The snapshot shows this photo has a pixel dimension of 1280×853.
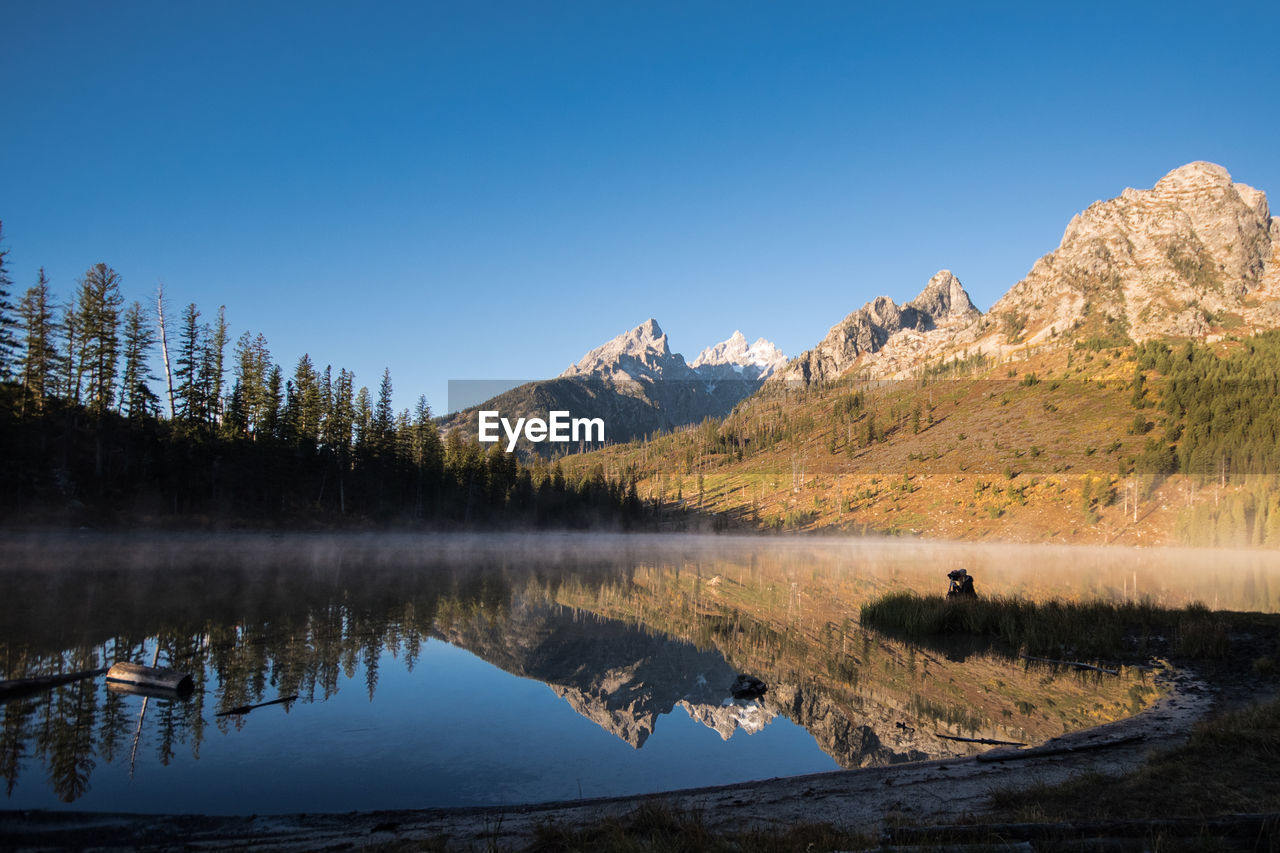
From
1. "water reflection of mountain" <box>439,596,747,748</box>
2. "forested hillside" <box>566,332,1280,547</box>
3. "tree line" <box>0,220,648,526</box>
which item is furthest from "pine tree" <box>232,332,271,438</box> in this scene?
"forested hillside" <box>566,332,1280,547</box>

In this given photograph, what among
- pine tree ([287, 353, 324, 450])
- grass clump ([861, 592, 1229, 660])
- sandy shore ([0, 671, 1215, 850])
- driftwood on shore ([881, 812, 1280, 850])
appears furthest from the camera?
pine tree ([287, 353, 324, 450])

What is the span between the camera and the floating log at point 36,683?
13438mm

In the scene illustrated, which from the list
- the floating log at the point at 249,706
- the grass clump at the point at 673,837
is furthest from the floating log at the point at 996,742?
the floating log at the point at 249,706

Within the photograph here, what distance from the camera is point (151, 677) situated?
566 inches

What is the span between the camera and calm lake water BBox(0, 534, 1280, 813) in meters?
10.8

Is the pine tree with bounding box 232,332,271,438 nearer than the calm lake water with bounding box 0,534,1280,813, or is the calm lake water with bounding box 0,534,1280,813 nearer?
the calm lake water with bounding box 0,534,1280,813

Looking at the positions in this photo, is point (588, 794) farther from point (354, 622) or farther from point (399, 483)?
point (399, 483)

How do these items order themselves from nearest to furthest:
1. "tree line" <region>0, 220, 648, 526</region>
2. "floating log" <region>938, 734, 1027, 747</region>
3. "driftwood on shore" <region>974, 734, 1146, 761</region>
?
"driftwood on shore" <region>974, 734, 1146, 761</region>
"floating log" <region>938, 734, 1027, 747</region>
"tree line" <region>0, 220, 648, 526</region>

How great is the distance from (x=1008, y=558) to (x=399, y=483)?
243 feet

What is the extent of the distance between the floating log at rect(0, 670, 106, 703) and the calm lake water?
316 millimetres

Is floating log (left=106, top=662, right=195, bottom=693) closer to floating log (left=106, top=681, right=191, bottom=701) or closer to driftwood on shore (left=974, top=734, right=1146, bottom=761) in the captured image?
floating log (left=106, top=681, right=191, bottom=701)

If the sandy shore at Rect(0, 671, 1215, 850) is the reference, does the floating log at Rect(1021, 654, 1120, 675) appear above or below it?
below

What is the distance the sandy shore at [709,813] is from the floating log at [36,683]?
6688 mm

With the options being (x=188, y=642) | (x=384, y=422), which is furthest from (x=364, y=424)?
(x=188, y=642)
